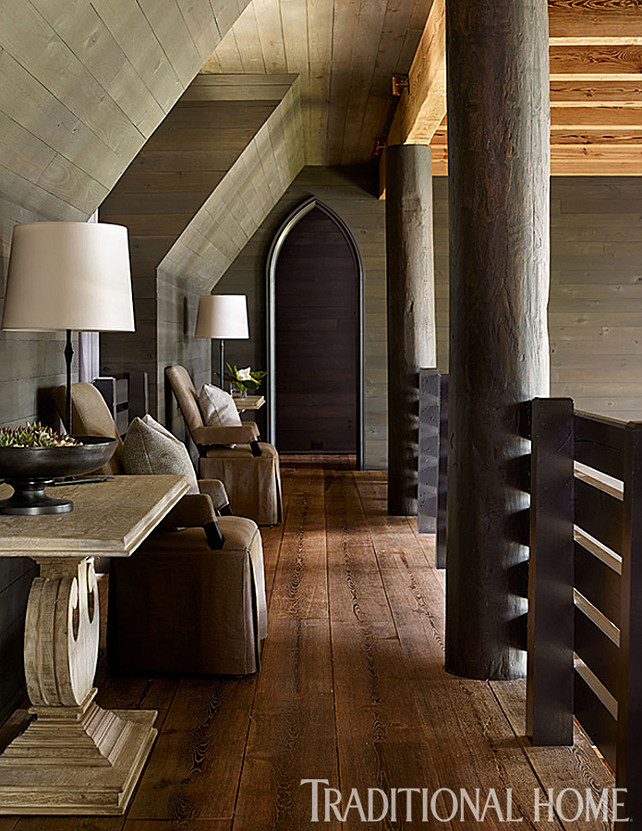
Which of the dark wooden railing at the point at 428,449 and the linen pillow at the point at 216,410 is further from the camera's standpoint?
the linen pillow at the point at 216,410

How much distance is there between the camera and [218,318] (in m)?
6.59

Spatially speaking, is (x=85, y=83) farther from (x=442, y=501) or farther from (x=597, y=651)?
(x=442, y=501)

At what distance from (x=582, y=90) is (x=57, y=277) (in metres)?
4.11

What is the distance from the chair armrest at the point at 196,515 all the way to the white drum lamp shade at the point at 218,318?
368cm

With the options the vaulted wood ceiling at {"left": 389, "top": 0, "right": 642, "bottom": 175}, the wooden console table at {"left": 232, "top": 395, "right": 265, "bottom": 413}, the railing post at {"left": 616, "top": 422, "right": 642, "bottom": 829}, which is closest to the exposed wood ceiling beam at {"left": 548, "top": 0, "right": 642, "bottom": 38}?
the vaulted wood ceiling at {"left": 389, "top": 0, "right": 642, "bottom": 175}

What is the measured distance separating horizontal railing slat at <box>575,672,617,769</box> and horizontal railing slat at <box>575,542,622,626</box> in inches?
9.3

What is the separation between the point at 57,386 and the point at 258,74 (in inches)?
107

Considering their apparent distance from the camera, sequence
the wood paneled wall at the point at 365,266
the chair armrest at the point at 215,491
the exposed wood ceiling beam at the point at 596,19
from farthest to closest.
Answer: the wood paneled wall at the point at 365,266, the exposed wood ceiling beam at the point at 596,19, the chair armrest at the point at 215,491

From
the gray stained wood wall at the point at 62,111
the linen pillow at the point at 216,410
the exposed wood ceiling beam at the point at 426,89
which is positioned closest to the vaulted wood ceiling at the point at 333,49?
the exposed wood ceiling beam at the point at 426,89

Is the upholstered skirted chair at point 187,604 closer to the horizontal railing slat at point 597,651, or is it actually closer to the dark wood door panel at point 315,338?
the horizontal railing slat at point 597,651

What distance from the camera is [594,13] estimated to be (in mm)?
3955

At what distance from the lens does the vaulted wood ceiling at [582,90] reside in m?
3.96

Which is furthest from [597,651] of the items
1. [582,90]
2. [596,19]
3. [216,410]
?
[582,90]

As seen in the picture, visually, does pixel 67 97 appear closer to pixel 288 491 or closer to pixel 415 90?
pixel 415 90
